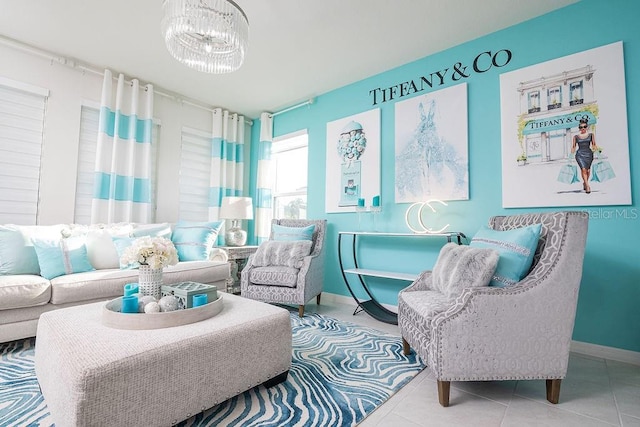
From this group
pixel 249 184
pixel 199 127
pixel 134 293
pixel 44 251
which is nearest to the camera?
pixel 134 293

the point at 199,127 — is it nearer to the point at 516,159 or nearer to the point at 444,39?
the point at 444,39

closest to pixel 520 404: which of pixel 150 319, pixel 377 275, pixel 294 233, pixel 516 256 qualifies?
pixel 516 256

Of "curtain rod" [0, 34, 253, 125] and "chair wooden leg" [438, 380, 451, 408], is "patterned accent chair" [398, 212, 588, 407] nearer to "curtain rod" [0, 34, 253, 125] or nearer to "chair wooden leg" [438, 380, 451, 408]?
"chair wooden leg" [438, 380, 451, 408]

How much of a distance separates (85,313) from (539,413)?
2.27 m

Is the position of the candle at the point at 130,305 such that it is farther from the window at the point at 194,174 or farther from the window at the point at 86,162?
the window at the point at 194,174

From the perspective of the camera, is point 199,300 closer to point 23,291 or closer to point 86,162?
point 23,291

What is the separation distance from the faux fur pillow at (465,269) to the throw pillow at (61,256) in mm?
2767

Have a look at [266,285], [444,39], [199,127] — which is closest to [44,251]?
[266,285]

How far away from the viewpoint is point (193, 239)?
10.6 feet

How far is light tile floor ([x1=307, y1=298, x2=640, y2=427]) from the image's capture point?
4.29ft

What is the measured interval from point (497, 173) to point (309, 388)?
88.0 inches

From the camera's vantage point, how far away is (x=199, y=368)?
121cm

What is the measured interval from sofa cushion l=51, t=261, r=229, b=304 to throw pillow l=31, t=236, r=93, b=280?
7cm

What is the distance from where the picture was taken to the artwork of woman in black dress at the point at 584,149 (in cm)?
212
